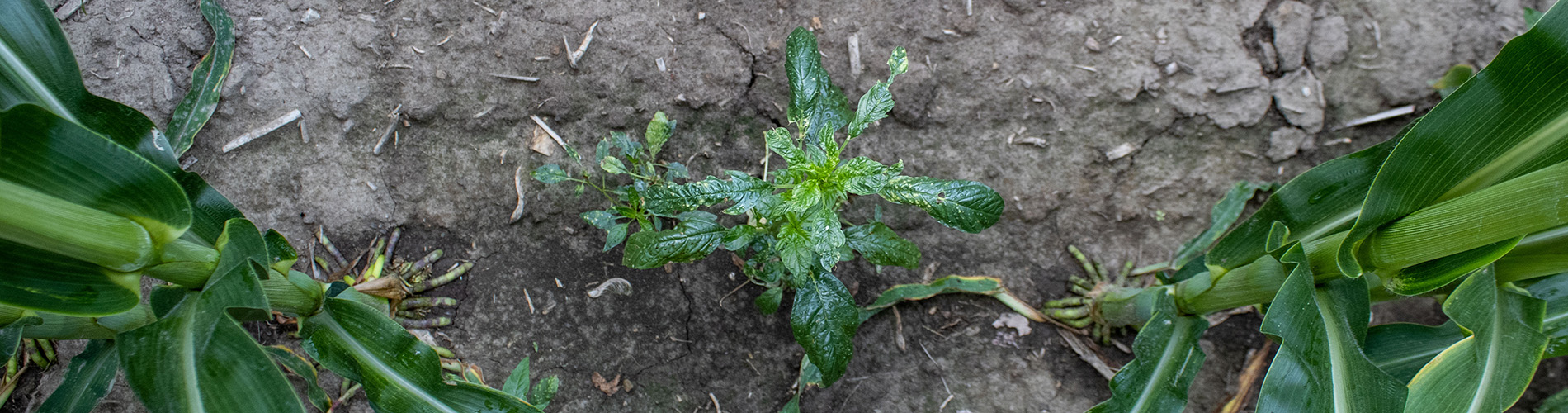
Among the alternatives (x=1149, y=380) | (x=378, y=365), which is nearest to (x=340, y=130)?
(x=378, y=365)

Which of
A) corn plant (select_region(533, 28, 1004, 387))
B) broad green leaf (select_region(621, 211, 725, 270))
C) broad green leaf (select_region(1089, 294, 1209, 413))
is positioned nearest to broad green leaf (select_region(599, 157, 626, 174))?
corn plant (select_region(533, 28, 1004, 387))

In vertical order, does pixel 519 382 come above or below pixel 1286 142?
below

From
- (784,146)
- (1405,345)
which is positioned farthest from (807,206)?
(1405,345)

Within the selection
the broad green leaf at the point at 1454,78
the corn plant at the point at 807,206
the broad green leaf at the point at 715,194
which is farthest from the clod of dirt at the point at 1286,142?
the broad green leaf at the point at 715,194

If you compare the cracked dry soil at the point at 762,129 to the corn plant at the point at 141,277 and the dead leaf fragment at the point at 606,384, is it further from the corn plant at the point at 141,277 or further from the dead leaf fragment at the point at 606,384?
the corn plant at the point at 141,277

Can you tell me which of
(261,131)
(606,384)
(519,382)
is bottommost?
(606,384)

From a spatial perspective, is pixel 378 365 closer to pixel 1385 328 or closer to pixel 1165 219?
pixel 1165 219

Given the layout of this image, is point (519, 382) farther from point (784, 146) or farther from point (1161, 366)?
point (1161, 366)
